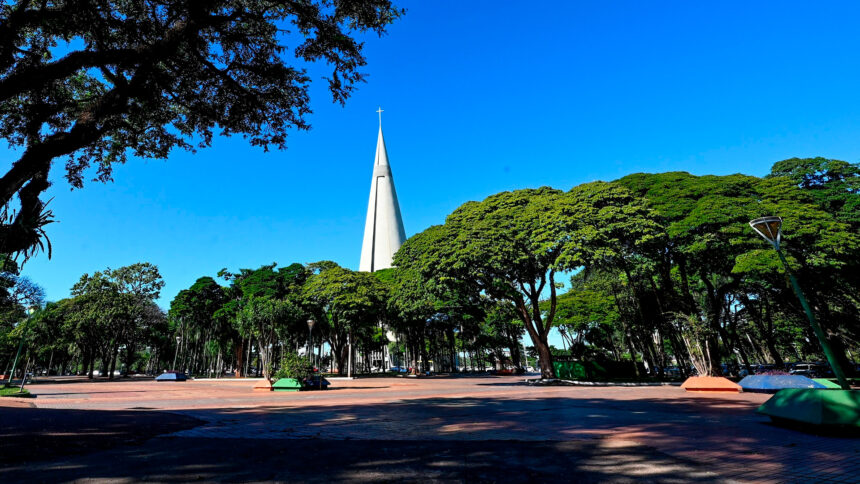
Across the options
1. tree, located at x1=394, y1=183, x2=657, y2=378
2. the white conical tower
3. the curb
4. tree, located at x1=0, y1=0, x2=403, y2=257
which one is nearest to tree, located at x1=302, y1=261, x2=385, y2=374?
tree, located at x1=394, y1=183, x2=657, y2=378

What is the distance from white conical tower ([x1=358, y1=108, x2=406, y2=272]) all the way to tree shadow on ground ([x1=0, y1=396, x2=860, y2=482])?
71111mm

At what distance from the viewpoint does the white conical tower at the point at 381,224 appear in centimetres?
7969

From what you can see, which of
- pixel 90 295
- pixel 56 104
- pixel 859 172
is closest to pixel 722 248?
pixel 859 172

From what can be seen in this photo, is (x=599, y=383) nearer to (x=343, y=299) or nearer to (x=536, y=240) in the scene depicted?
(x=536, y=240)

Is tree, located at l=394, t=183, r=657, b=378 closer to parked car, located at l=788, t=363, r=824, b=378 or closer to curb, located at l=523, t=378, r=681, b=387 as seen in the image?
curb, located at l=523, t=378, r=681, b=387

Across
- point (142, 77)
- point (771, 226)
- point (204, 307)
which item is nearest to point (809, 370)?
point (771, 226)

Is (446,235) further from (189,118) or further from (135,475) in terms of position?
(135,475)

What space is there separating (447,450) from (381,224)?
78.6m

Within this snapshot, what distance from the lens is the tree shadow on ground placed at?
152 inches

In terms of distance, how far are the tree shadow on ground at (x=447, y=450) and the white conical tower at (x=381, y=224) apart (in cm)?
7111

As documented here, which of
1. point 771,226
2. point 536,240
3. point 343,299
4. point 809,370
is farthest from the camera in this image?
point 343,299

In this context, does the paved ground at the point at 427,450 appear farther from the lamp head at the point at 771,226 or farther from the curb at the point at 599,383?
the curb at the point at 599,383

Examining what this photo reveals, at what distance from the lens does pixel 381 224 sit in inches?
3248

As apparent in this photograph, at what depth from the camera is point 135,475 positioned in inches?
145
